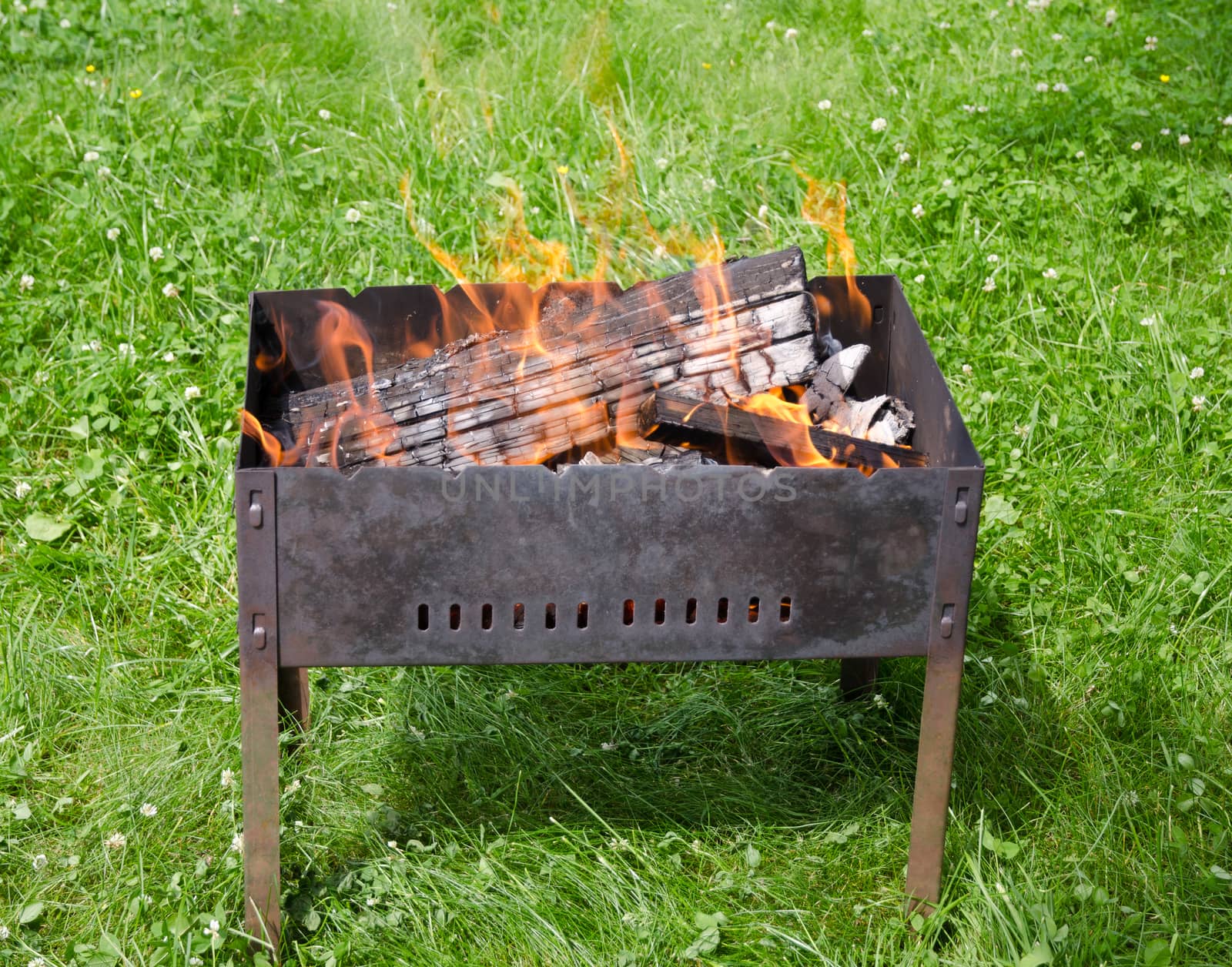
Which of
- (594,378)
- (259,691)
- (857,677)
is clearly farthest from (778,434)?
(259,691)

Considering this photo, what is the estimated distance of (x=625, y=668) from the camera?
348 cm

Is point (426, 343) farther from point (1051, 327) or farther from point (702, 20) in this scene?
point (702, 20)

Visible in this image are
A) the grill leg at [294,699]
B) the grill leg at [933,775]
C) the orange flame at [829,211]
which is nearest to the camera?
the grill leg at [933,775]

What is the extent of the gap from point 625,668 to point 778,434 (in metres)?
1.17

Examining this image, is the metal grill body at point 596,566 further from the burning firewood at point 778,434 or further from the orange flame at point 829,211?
the orange flame at point 829,211

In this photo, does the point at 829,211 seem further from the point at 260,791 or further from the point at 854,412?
the point at 260,791

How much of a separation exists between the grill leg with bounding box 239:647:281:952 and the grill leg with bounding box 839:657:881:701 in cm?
148

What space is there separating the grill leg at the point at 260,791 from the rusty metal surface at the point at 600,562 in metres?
0.07

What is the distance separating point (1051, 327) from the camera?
417 centimetres

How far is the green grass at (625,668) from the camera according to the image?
2.72 metres

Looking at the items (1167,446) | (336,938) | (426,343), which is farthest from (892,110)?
(336,938)

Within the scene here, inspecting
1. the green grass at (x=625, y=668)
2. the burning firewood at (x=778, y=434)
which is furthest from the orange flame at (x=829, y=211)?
the burning firewood at (x=778, y=434)

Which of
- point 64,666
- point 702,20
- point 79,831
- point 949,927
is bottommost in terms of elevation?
point 949,927

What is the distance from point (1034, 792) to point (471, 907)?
1.33m
